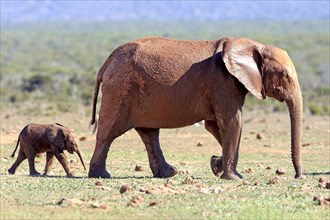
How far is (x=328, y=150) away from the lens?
24.1m

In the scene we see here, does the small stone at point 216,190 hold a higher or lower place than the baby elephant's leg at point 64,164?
higher

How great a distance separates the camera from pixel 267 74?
54.0 feet

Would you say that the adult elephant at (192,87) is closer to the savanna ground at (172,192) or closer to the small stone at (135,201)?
the savanna ground at (172,192)

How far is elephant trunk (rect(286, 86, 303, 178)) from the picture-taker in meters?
15.9

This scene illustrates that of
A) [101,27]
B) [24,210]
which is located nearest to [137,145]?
Result: [24,210]

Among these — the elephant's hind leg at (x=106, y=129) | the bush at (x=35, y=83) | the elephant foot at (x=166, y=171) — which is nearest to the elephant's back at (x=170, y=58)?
the elephant's hind leg at (x=106, y=129)

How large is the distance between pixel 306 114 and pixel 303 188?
2500 cm

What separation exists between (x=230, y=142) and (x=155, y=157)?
140 cm

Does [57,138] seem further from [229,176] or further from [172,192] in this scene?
[172,192]

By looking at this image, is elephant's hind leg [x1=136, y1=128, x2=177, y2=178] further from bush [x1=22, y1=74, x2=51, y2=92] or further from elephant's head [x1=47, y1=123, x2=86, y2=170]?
bush [x1=22, y1=74, x2=51, y2=92]

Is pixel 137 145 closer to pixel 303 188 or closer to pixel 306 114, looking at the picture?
pixel 303 188

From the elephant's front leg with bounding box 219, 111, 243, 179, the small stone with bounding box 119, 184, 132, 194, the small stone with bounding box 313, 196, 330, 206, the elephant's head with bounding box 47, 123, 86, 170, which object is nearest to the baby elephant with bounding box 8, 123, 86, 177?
the elephant's head with bounding box 47, 123, 86, 170

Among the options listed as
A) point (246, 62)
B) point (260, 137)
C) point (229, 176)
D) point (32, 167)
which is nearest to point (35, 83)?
point (260, 137)

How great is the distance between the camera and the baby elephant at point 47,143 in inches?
720
